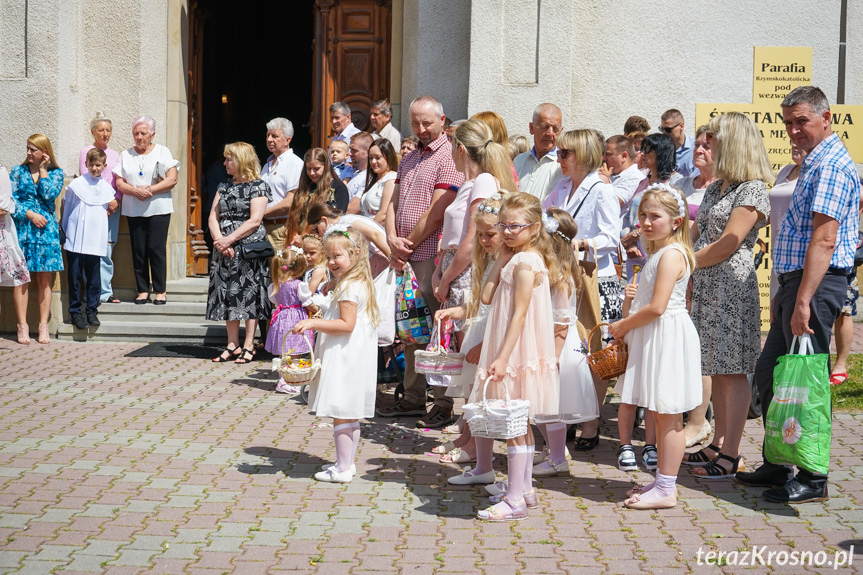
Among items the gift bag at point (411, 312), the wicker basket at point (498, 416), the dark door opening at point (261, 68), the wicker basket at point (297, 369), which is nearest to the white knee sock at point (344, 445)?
the wicker basket at point (297, 369)

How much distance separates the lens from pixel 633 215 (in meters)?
7.29

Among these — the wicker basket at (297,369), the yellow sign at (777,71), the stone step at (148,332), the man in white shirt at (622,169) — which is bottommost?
the stone step at (148,332)

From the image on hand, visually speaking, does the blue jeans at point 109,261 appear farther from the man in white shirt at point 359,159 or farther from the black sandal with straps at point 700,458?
the black sandal with straps at point 700,458

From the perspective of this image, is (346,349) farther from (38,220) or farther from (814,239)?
(38,220)

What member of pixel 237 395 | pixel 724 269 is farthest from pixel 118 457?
pixel 724 269

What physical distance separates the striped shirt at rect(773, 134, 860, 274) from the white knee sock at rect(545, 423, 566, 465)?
1489mm

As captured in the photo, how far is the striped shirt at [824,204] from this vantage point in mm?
4891

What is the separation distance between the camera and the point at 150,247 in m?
10.4

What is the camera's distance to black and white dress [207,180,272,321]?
29.3ft

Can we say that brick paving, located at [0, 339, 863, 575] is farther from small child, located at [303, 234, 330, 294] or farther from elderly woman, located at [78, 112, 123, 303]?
elderly woman, located at [78, 112, 123, 303]

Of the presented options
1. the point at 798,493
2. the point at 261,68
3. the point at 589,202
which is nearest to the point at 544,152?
the point at 589,202

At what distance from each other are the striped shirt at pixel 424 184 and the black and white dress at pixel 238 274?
2574 mm

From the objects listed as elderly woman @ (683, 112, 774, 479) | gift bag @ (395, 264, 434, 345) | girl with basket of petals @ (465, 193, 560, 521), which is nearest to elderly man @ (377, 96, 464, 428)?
gift bag @ (395, 264, 434, 345)

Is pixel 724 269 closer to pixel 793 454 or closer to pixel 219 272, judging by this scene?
pixel 793 454
